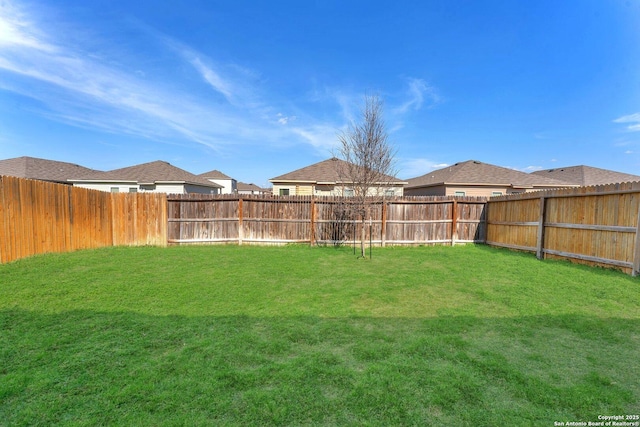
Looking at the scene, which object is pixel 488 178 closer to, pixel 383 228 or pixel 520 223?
pixel 520 223

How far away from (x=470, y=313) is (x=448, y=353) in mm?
1415

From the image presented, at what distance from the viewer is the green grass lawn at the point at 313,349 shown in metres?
2.06

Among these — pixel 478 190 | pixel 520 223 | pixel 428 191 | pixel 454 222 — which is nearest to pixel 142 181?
pixel 454 222

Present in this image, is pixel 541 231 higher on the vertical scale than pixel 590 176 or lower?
lower

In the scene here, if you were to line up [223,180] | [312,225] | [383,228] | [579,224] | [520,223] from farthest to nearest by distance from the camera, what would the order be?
1. [223,180]
2. [383,228]
3. [312,225]
4. [520,223]
5. [579,224]

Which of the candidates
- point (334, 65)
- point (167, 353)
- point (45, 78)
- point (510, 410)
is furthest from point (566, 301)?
point (45, 78)

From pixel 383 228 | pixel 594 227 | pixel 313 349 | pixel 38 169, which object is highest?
pixel 38 169

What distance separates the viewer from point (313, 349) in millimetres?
2943

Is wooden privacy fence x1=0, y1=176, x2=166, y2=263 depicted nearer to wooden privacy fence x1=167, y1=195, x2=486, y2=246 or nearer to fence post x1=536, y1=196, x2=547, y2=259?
wooden privacy fence x1=167, y1=195, x2=486, y2=246

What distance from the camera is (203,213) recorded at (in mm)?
10117

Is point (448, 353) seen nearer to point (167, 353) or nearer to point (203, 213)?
point (167, 353)

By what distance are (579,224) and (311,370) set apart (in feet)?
27.5

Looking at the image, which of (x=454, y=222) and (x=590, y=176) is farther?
(x=590, y=176)

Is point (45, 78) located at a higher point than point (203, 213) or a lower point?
higher
